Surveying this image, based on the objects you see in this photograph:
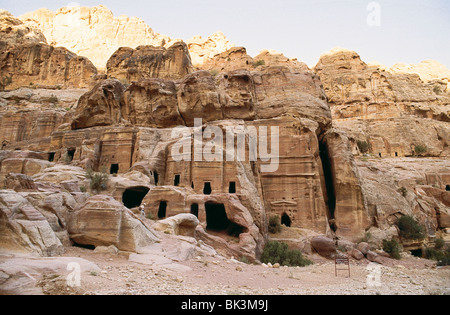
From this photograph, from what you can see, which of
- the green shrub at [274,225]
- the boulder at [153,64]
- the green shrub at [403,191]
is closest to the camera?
the green shrub at [274,225]

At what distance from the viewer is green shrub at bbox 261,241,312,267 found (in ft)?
64.6

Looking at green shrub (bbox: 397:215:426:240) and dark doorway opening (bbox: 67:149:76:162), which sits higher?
dark doorway opening (bbox: 67:149:76:162)

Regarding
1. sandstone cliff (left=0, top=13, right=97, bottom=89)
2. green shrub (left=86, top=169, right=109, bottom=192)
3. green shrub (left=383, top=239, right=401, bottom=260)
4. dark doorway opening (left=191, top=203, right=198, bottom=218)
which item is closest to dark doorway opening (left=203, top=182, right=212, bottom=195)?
dark doorway opening (left=191, top=203, right=198, bottom=218)

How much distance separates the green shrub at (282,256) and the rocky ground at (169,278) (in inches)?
208

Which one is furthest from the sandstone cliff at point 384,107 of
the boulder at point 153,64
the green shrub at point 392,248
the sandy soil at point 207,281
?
the sandy soil at point 207,281

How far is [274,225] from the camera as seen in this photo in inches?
986

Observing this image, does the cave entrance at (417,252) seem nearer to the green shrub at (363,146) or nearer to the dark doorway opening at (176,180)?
the dark doorway opening at (176,180)

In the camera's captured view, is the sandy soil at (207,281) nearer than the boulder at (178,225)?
Yes

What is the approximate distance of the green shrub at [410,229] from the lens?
26.4m

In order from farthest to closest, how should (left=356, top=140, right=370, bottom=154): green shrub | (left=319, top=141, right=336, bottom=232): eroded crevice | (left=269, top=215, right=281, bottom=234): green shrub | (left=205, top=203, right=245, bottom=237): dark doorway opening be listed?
(left=356, top=140, right=370, bottom=154): green shrub, (left=319, top=141, right=336, bottom=232): eroded crevice, (left=269, top=215, right=281, bottom=234): green shrub, (left=205, top=203, right=245, bottom=237): dark doorway opening

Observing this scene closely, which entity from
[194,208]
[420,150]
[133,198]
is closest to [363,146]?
[420,150]

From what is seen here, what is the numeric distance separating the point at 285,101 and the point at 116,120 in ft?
61.5

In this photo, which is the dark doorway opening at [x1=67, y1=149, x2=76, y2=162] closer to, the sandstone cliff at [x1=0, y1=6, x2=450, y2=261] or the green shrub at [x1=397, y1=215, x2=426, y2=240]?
the sandstone cliff at [x1=0, y1=6, x2=450, y2=261]

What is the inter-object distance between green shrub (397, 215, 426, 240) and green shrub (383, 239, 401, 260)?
7.58 ft
